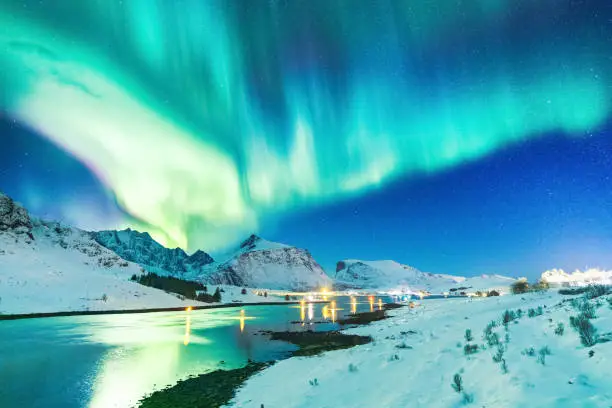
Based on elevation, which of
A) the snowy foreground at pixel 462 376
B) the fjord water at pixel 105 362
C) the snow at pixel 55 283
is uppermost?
the snow at pixel 55 283

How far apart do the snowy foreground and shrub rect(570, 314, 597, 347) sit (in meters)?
0.21

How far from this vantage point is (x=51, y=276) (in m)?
91.2

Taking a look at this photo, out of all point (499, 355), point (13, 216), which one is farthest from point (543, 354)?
point (13, 216)

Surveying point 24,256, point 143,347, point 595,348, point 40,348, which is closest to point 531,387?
point 595,348

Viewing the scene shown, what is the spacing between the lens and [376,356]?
16.1 metres

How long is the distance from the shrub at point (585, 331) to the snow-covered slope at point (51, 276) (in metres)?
84.0

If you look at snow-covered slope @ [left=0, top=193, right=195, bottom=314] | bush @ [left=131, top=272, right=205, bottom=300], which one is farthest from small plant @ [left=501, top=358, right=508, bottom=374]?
bush @ [left=131, top=272, right=205, bottom=300]

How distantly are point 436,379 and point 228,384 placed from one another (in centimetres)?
1056

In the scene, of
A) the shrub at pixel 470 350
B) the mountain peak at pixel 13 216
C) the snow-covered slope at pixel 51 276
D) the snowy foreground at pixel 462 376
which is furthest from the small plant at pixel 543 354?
the mountain peak at pixel 13 216

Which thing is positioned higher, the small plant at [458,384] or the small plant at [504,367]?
Answer: the small plant at [504,367]

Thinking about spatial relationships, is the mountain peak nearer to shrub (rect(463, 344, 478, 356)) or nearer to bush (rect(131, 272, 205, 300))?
bush (rect(131, 272, 205, 300))

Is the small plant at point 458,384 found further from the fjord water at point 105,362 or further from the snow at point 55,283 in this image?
the snow at point 55,283

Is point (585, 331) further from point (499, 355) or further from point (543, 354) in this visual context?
point (499, 355)

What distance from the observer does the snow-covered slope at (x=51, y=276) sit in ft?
252
